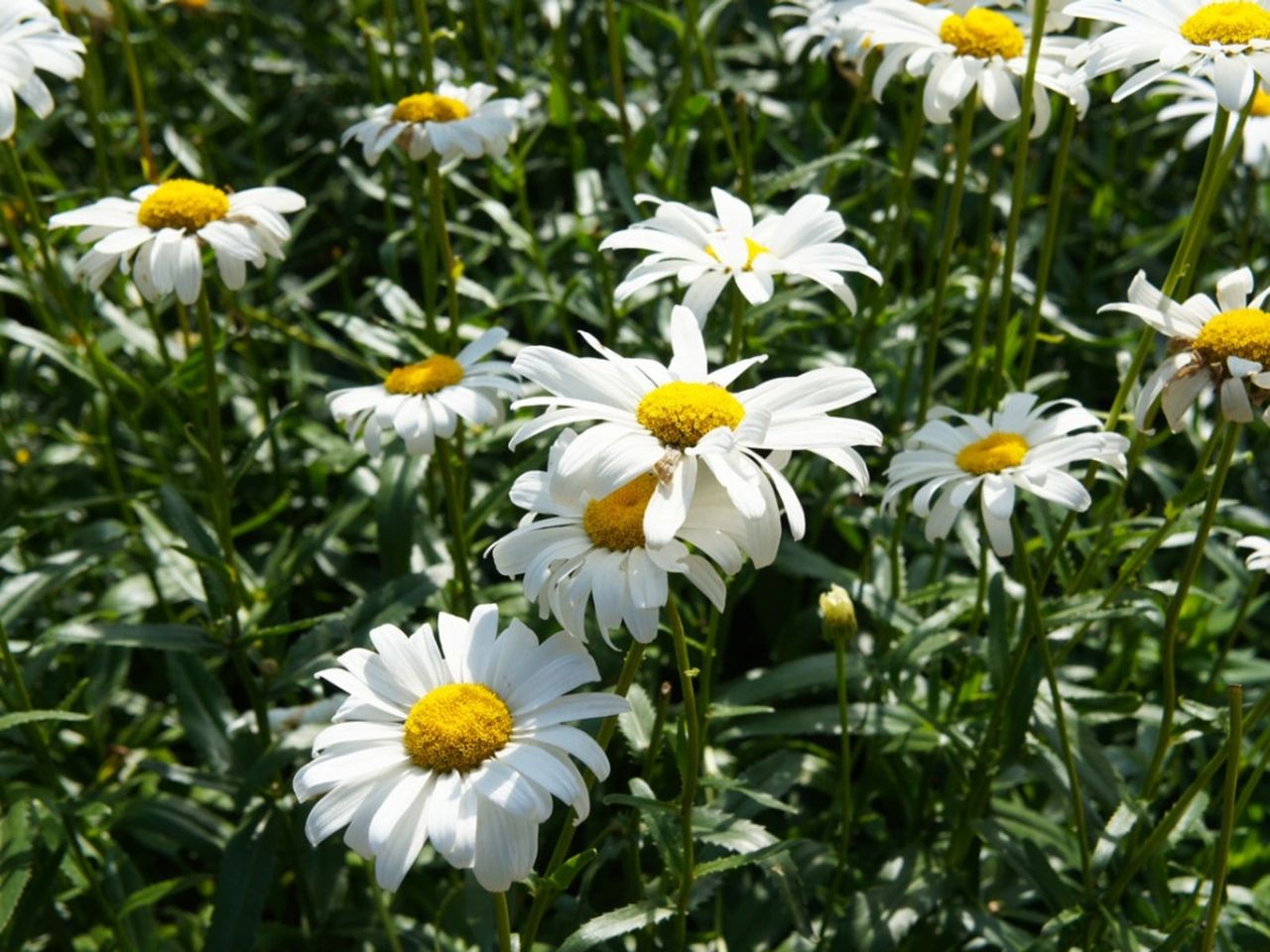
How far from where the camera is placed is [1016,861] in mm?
2207

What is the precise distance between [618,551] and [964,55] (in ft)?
4.16

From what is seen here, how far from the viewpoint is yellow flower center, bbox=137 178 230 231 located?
2.26 m

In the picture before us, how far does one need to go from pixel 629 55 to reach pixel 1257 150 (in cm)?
163

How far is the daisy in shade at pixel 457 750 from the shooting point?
1426mm

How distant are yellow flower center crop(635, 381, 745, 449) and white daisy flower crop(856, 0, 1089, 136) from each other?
3.02 feet

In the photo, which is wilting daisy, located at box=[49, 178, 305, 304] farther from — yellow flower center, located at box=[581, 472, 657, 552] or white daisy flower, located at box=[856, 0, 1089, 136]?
white daisy flower, located at box=[856, 0, 1089, 136]

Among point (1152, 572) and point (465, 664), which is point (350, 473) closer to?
point (465, 664)

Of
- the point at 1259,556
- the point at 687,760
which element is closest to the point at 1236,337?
the point at 1259,556

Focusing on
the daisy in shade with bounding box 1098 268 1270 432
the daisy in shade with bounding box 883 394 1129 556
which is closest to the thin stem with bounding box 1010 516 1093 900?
the daisy in shade with bounding box 883 394 1129 556

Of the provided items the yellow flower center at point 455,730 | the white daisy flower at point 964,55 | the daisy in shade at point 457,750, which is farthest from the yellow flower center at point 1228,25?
the yellow flower center at point 455,730

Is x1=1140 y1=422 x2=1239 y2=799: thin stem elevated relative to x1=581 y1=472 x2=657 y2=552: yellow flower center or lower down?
lower down

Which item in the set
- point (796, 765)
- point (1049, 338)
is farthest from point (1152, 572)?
point (796, 765)

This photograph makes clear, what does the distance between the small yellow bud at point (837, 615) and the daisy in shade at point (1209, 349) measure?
480 millimetres

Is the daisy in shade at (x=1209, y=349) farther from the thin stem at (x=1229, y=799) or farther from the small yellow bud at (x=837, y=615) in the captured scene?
the small yellow bud at (x=837, y=615)
